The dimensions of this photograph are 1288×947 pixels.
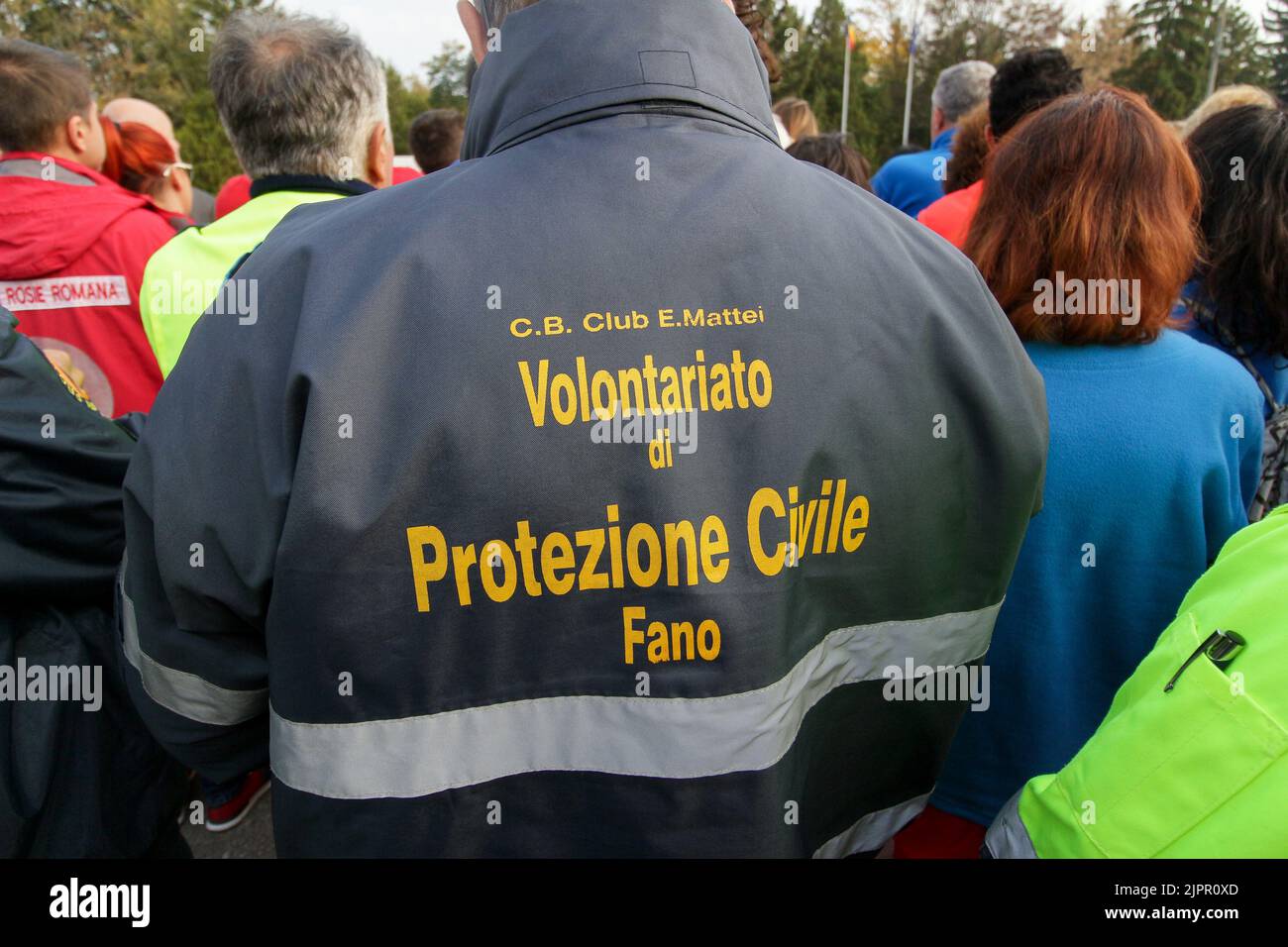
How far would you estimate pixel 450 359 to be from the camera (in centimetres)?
113

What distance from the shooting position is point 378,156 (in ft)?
8.41

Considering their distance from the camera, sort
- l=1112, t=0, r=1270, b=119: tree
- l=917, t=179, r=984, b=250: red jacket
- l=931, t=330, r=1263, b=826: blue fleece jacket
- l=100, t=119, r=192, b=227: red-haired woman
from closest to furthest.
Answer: l=931, t=330, r=1263, b=826: blue fleece jacket
l=917, t=179, r=984, b=250: red jacket
l=100, t=119, r=192, b=227: red-haired woman
l=1112, t=0, r=1270, b=119: tree

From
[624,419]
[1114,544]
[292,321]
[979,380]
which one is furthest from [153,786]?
[1114,544]

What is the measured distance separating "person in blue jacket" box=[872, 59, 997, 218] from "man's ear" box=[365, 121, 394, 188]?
2828 mm

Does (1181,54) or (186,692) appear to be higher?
(1181,54)

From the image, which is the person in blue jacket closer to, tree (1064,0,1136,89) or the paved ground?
the paved ground

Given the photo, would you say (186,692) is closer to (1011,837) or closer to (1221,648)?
(1011,837)

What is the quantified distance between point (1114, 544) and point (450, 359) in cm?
134

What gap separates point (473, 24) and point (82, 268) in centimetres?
178

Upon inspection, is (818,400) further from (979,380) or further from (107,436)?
(107,436)

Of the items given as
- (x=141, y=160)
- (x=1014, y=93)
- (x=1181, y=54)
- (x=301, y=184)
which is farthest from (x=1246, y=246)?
(x=1181, y=54)

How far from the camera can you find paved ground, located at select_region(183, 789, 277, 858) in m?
2.98

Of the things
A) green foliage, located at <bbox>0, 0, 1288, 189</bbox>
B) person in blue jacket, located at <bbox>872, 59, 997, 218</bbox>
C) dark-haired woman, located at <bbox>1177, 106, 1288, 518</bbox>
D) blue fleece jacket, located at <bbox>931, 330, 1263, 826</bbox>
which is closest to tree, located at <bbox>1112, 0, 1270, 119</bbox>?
green foliage, located at <bbox>0, 0, 1288, 189</bbox>

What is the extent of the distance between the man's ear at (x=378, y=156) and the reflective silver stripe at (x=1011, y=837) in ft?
7.48
